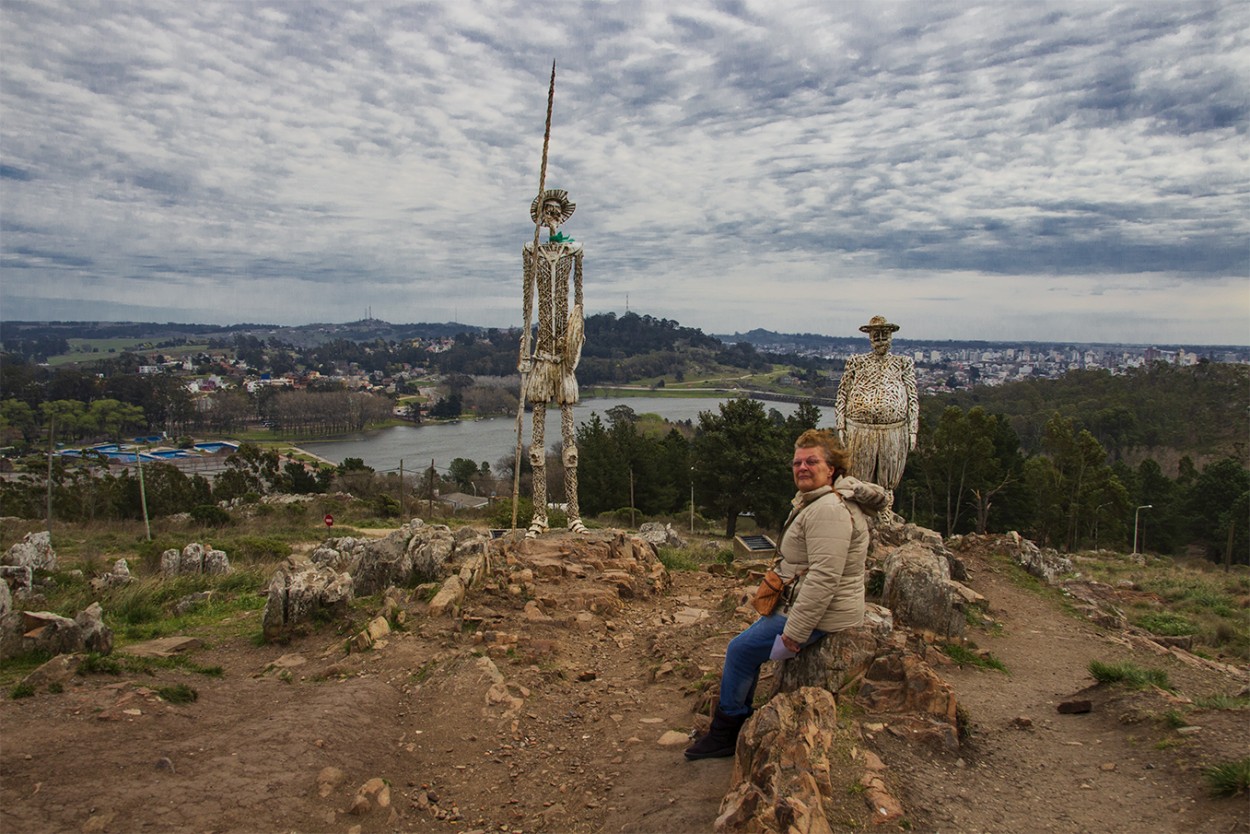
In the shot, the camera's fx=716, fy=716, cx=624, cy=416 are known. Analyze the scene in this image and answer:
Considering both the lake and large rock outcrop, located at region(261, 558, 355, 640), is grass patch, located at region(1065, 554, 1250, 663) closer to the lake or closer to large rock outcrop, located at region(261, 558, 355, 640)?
large rock outcrop, located at region(261, 558, 355, 640)

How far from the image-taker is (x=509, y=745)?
5102 mm

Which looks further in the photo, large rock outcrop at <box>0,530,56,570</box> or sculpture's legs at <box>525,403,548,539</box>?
large rock outcrop at <box>0,530,56,570</box>

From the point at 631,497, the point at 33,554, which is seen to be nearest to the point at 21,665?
the point at 33,554

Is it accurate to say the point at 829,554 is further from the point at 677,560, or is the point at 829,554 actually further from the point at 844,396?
the point at 677,560

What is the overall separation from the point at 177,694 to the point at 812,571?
4863mm

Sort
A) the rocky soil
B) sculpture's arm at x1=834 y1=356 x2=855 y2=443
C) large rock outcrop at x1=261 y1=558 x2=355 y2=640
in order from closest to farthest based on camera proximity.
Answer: the rocky soil → large rock outcrop at x1=261 y1=558 x2=355 y2=640 → sculpture's arm at x1=834 y1=356 x2=855 y2=443

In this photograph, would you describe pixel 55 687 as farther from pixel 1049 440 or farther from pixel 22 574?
pixel 1049 440

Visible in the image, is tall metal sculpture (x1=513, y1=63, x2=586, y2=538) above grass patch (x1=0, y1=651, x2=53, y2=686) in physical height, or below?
above

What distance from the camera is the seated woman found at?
3.98 meters

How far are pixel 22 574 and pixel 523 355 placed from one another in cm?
748

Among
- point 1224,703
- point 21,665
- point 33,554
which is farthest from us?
point 33,554

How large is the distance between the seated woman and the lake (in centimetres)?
4657

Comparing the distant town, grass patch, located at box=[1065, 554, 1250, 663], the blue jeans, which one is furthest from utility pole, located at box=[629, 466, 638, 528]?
the distant town

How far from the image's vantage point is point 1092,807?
3965 millimetres
